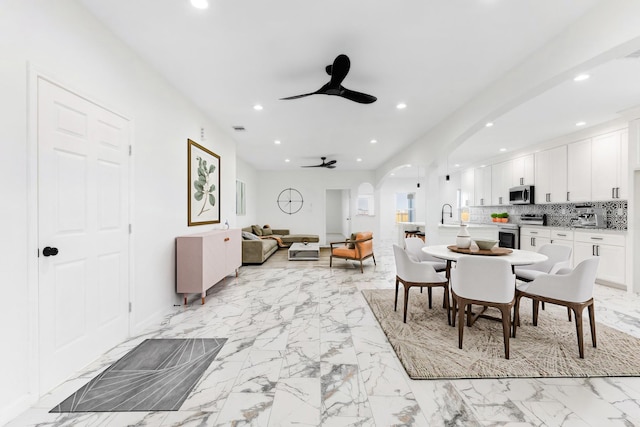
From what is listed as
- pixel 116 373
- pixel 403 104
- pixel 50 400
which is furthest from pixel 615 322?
pixel 50 400

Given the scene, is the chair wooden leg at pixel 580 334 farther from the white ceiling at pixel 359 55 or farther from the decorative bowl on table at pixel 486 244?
the white ceiling at pixel 359 55

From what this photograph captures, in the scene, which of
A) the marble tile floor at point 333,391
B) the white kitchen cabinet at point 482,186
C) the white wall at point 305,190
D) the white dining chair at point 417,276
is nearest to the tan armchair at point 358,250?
the white dining chair at point 417,276

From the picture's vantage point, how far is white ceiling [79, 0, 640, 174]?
6.46 feet

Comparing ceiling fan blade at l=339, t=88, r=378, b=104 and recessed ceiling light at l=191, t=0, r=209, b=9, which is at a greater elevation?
recessed ceiling light at l=191, t=0, r=209, b=9

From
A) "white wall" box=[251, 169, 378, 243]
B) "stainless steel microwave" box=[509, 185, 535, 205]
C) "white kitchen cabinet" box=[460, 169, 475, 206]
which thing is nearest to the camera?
"stainless steel microwave" box=[509, 185, 535, 205]

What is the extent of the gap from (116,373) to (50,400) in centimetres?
36

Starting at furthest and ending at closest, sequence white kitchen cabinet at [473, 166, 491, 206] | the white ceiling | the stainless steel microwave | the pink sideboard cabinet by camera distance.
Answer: white kitchen cabinet at [473, 166, 491, 206] < the stainless steel microwave < the pink sideboard cabinet < the white ceiling

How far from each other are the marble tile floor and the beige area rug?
3.6 inches

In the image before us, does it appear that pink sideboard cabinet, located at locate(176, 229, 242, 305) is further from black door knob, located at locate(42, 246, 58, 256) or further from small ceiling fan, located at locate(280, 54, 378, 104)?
small ceiling fan, located at locate(280, 54, 378, 104)

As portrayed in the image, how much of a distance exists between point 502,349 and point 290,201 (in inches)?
303

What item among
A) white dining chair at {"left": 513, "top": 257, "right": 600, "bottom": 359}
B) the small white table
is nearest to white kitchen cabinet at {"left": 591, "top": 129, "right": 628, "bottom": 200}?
white dining chair at {"left": 513, "top": 257, "right": 600, "bottom": 359}

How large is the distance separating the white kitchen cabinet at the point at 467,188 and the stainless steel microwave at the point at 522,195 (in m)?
1.57

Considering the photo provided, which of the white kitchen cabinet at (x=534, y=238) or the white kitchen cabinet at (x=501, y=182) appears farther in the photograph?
the white kitchen cabinet at (x=501, y=182)

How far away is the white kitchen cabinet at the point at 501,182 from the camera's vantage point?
6445mm
